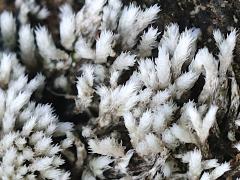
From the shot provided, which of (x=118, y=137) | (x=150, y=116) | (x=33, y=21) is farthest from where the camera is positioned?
(x=33, y=21)

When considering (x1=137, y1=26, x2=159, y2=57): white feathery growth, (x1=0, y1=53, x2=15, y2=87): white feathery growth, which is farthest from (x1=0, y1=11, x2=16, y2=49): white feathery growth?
(x1=137, y1=26, x2=159, y2=57): white feathery growth

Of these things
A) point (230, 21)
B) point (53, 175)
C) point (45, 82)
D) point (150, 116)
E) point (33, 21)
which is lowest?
point (53, 175)

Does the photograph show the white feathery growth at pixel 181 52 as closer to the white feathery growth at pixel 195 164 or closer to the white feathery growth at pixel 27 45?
the white feathery growth at pixel 195 164

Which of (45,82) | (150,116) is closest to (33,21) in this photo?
(45,82)

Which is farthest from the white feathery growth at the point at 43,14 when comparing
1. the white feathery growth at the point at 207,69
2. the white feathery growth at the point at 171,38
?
the white feathery growth at the point at 207,69

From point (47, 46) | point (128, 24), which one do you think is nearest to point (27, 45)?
point (47, 46)

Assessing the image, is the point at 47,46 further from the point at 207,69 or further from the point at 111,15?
the point at 207,69

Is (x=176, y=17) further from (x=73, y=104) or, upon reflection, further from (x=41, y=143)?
(x=41, y=143)
